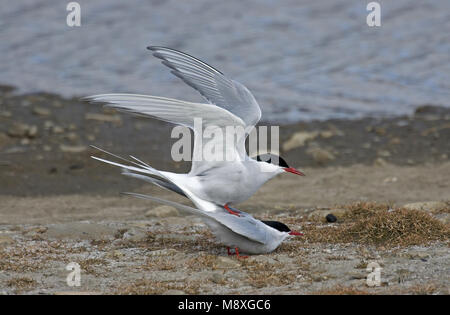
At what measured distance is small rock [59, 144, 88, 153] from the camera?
30.3 ft

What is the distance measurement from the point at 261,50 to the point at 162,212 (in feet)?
22.9

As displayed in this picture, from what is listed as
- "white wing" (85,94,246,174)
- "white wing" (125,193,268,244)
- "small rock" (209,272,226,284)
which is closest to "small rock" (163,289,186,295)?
"small rock" (209,272,226,284)

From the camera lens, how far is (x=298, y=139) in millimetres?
9609

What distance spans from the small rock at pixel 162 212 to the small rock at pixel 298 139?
9.23 feet

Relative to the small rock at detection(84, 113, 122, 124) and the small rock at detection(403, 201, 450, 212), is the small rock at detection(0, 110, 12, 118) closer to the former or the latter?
the small rock at detection(84, 113, 122, 124)

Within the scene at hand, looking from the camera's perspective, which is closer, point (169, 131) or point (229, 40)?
point (169, 131)

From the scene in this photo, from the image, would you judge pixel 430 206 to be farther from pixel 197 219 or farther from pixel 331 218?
pixel 197 219

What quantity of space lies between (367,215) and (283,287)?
1808 mm

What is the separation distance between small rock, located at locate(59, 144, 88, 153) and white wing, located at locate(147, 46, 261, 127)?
450cm

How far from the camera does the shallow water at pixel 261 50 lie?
11.4 meters

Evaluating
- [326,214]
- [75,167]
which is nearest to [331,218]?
[326,214]

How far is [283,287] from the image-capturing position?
14.0 feet

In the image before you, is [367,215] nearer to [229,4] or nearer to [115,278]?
[115,278]
